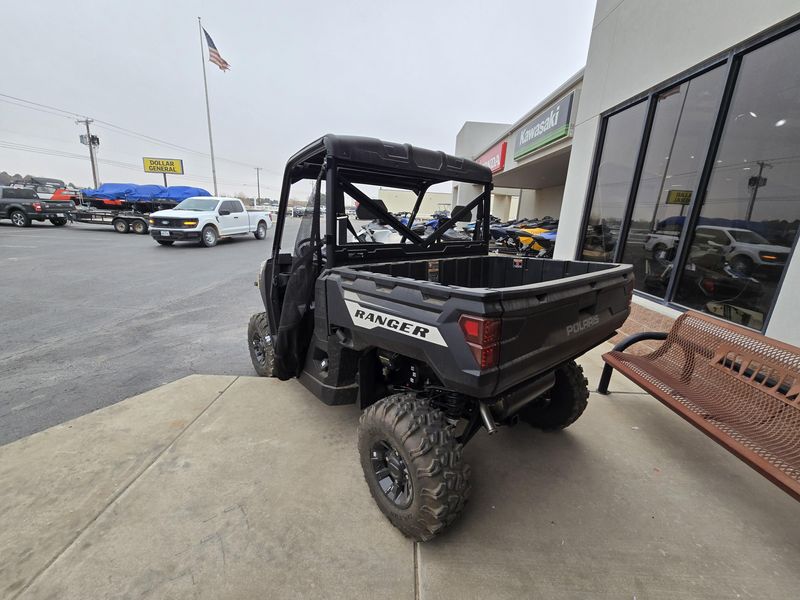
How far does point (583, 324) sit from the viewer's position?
1.93 meters

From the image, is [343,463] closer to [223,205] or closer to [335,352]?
[335,352]

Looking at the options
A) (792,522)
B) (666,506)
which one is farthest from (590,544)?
Answer: (792,522)

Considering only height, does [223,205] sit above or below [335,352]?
above

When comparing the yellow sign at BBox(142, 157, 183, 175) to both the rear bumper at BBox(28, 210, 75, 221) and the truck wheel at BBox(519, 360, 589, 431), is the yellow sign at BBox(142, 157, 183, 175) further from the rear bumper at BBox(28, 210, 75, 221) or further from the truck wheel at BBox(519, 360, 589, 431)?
the truck wheel at BBox(519, 360, 589, 431)

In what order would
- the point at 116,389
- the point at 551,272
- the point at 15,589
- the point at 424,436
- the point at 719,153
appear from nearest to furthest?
the point at 15,589 → the point at 424,436 → the point at 551,272 → the point at 116,389 → the point at 719,153

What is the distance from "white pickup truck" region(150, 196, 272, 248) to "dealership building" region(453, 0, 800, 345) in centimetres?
1274

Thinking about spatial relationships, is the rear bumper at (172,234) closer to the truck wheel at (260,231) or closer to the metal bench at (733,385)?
the truck wheel at (260,231)

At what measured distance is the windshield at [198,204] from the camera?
45.7 ft

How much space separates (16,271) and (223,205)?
7564 mm

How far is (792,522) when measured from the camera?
2004 mm

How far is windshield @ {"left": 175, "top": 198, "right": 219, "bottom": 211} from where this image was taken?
1394 cm

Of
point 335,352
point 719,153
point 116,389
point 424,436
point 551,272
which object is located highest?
point 719,153

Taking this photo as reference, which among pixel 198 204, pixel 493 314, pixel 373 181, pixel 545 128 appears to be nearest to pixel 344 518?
pixel 493 314

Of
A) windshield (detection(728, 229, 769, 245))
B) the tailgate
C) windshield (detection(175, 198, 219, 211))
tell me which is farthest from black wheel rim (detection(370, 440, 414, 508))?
windshield (detection(175, 198, 219, 211))
